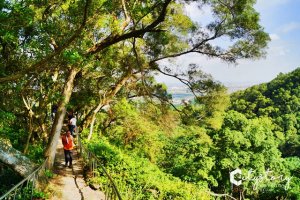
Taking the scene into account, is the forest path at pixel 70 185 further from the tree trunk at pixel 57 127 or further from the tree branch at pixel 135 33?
the tree branch at pixel 135 33

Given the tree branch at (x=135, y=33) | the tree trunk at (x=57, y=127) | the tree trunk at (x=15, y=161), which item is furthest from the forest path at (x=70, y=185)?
the tree branch at (x=135, y=33)

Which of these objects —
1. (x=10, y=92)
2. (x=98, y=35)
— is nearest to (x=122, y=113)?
(x=98, y=35)

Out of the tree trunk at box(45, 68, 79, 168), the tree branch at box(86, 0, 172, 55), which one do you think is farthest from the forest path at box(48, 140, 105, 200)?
the tree branch at box(86, 0, 172, 55)

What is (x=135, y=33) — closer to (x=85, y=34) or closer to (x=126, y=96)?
(x=85, y=34)

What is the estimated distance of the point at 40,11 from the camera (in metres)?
12.9

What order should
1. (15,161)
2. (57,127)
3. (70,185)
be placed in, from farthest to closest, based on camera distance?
(57,127)
(70,185)
(15,161)

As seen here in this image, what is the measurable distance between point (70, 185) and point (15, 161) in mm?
2120

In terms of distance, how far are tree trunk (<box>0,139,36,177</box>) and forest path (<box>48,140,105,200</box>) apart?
994 mm

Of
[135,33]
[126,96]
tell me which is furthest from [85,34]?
[126,96]

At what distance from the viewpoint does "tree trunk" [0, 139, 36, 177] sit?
9.78m

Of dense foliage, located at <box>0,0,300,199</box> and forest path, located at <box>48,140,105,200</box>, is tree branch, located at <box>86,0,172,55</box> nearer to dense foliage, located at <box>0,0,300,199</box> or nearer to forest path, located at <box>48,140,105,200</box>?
dense foliage, located at <box>0,0,300,199</box>

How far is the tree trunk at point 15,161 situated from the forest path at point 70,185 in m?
0.99

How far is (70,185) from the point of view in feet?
37.1

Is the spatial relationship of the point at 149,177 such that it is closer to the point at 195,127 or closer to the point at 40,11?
the point at 195,127
